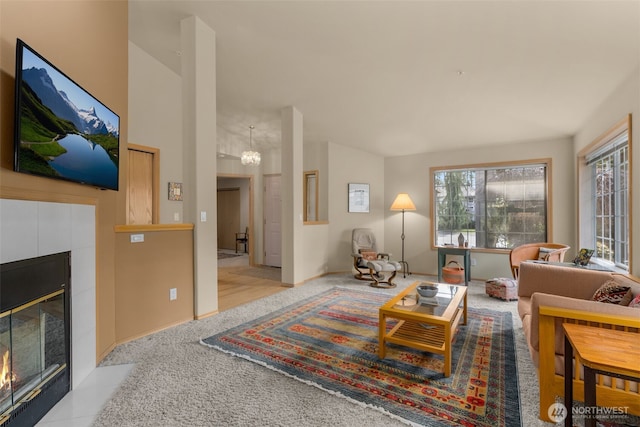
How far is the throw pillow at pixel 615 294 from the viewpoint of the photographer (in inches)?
73.8

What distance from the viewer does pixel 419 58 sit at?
2.98 m

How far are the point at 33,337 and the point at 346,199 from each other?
192 inches

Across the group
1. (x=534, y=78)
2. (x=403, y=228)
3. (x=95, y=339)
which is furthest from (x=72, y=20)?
(x=403, y=228)

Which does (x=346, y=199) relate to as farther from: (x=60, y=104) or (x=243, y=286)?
(x=60, y=104)

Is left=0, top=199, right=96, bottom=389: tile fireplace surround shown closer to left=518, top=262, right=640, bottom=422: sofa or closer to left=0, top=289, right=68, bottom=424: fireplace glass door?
left=0, top=289, right=68, bottom=424: fireplace glass door

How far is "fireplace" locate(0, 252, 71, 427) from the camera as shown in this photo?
1.42 m

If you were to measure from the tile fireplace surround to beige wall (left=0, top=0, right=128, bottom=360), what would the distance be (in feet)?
0.29

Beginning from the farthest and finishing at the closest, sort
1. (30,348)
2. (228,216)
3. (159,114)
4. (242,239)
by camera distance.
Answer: (228,216) < (242,239) < (159,114) < (30,348)

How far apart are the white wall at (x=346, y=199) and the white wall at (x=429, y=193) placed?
0.59 feet

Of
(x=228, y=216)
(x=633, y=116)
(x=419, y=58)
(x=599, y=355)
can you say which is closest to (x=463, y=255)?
(x=633, y=116)

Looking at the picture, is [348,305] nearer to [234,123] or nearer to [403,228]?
[403,228]

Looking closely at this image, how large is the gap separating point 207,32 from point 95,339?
A: 9.81 ft

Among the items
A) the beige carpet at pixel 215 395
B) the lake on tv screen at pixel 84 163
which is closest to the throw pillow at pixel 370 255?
the beige carpet at pixel 215 395

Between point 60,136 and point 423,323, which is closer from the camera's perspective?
point 60,136
